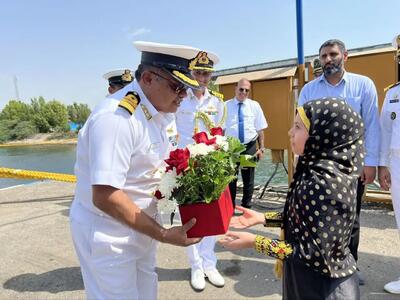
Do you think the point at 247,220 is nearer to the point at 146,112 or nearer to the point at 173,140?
the point at 173,140

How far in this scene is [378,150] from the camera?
308cm

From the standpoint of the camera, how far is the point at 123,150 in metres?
1.45

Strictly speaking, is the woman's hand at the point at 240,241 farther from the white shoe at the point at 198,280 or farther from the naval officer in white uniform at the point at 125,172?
the white shoe at the point at 198,280

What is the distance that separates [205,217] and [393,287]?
8.11 ft

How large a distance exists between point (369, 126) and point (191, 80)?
226cm

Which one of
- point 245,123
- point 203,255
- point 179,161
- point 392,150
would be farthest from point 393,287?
point 245,123

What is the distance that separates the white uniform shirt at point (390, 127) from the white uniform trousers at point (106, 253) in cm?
248

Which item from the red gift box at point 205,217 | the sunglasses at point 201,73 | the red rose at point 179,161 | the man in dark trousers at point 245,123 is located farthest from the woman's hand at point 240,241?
the man in dark trousers at point 245,123

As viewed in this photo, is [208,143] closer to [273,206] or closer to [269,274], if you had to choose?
[269,274]

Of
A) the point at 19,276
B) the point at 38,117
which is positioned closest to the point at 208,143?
the point at 19,276

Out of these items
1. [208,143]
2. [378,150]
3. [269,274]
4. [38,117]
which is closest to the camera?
[208,143]

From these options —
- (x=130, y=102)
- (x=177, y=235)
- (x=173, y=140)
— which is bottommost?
(x=177, y=235)

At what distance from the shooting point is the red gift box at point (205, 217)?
146 cm

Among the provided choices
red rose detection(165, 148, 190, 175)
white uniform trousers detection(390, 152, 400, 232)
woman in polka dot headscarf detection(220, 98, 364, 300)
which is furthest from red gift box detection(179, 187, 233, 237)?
white uniform trousers detection(390, 152, 400, 232)
